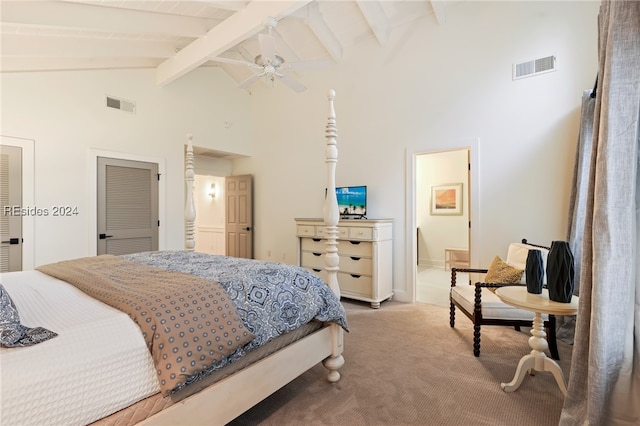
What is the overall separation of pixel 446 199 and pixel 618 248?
5.36 metres

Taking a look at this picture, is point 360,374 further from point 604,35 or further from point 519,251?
point 604,35

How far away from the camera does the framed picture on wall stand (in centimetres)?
631

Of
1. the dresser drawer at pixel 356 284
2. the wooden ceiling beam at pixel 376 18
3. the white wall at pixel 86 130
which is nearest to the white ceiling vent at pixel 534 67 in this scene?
the wooden ceiling beam at pixel 376 18

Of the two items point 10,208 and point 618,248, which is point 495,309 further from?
point 10,208

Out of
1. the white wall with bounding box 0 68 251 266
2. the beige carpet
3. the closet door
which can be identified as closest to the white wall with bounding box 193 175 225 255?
the white wall with bounding box 0 68 251 266

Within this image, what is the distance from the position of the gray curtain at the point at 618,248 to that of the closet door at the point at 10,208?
198 inches

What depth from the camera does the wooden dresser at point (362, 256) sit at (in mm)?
3832

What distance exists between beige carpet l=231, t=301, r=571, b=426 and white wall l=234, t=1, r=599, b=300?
4.35 feet

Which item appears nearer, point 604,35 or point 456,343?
point 604,35

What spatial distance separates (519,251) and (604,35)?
1.99 metres

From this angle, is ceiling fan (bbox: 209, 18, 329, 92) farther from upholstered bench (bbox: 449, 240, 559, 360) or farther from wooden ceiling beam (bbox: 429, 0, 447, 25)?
upholstered bench (bbox: 449, 240, 559, 360)

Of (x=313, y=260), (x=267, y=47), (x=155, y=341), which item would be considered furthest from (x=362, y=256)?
(x=155, y=341)

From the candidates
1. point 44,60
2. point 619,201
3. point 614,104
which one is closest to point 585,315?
point 619,201

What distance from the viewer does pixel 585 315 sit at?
1435 millimetres
